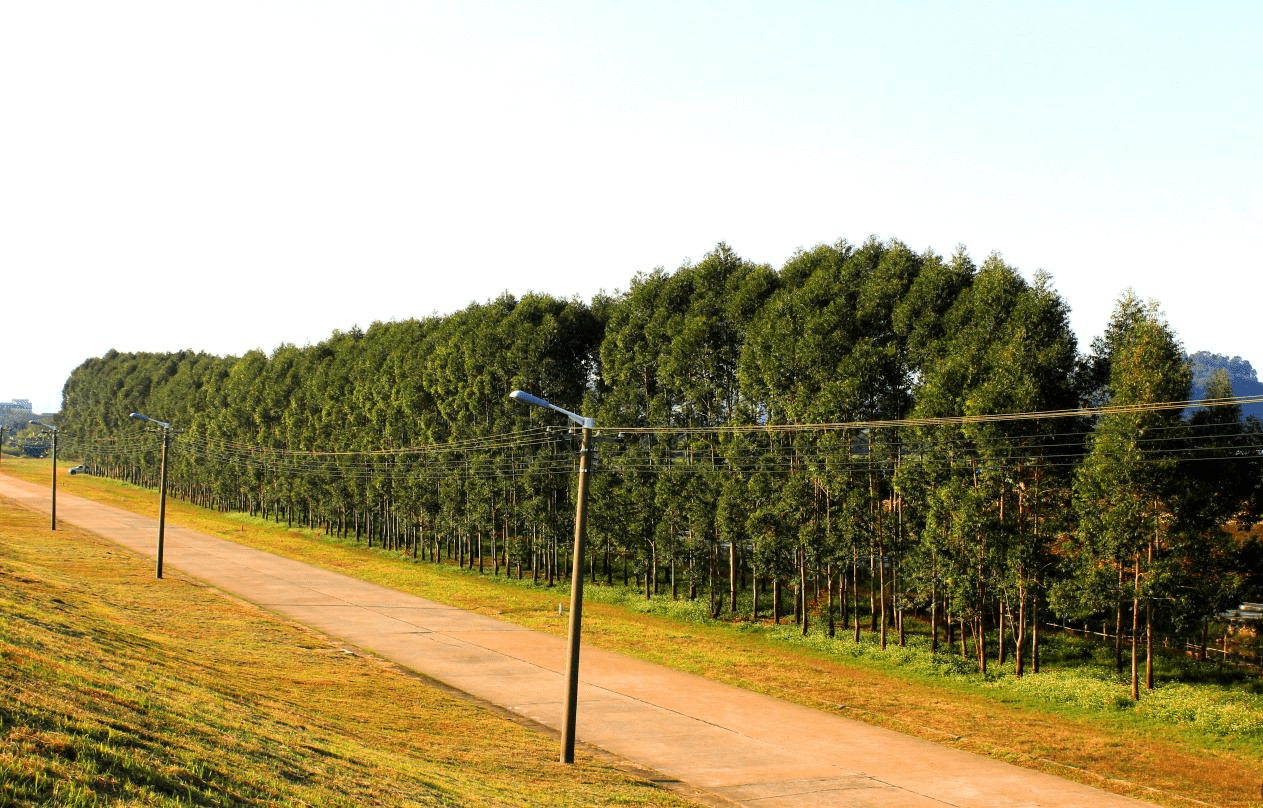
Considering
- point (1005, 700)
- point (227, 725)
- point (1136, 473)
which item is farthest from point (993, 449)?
point (227, 725)

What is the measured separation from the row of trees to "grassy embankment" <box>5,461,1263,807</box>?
75.3 inches

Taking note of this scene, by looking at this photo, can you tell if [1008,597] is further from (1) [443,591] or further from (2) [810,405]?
(1) [443,591]

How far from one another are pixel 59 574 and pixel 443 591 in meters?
24.3

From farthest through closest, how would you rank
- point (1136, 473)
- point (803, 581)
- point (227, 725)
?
point (803, 581), point (1136, 473), point (227, 725)

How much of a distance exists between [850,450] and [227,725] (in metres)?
35.9

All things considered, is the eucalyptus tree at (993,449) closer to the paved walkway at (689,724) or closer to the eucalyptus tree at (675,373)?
the paved walkway at (689,724)

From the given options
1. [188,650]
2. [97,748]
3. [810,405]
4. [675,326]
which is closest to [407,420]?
[675,326]

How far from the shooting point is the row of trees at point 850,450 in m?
38.7

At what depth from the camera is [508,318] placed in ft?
262

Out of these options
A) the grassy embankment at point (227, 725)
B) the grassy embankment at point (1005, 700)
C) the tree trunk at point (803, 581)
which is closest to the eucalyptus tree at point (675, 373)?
the grassy embankment at point (1005, 700)

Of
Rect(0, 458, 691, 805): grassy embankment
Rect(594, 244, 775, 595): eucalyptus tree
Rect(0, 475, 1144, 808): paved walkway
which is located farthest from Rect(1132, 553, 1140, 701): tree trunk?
Rect(594, 244, 775, 595): eucalyptus tree

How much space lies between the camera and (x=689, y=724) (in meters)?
34.5

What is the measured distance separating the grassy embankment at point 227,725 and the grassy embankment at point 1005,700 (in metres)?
14.1

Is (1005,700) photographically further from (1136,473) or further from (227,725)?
(227,725)
